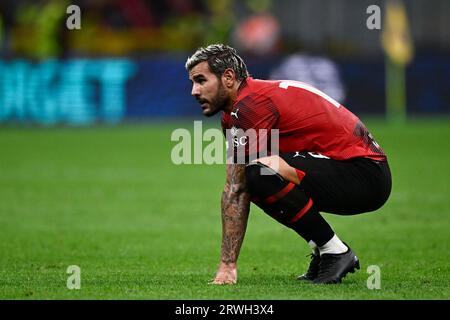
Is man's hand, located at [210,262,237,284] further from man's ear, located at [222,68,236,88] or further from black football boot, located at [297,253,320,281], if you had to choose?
man's ear, located at [222,68,236,88]

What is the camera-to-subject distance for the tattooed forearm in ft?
23.1

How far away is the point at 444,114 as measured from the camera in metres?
25.5

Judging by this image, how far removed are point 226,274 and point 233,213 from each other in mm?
411

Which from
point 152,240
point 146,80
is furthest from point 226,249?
point 146,80

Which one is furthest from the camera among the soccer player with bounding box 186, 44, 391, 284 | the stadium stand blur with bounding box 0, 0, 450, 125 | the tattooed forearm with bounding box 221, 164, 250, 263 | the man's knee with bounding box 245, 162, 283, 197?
the stadium stand blur with bounding box 0, 0, 450, 125

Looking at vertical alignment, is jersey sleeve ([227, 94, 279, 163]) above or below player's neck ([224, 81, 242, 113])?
below

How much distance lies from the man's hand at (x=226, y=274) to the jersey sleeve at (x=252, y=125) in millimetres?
714

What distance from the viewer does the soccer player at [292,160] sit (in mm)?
6898

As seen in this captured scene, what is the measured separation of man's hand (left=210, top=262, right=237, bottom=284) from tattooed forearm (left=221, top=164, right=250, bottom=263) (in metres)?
0.04

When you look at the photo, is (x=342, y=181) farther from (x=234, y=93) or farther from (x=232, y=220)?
(x=234, y=93)

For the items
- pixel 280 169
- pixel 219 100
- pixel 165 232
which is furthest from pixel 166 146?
pixel 280 169

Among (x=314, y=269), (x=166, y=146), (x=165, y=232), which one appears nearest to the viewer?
(x=314, y=269)

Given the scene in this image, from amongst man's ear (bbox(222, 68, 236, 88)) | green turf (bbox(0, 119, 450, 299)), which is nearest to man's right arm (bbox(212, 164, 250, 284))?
green turf (bbox(0, 119, 450, 299))

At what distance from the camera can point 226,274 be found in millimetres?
7086
